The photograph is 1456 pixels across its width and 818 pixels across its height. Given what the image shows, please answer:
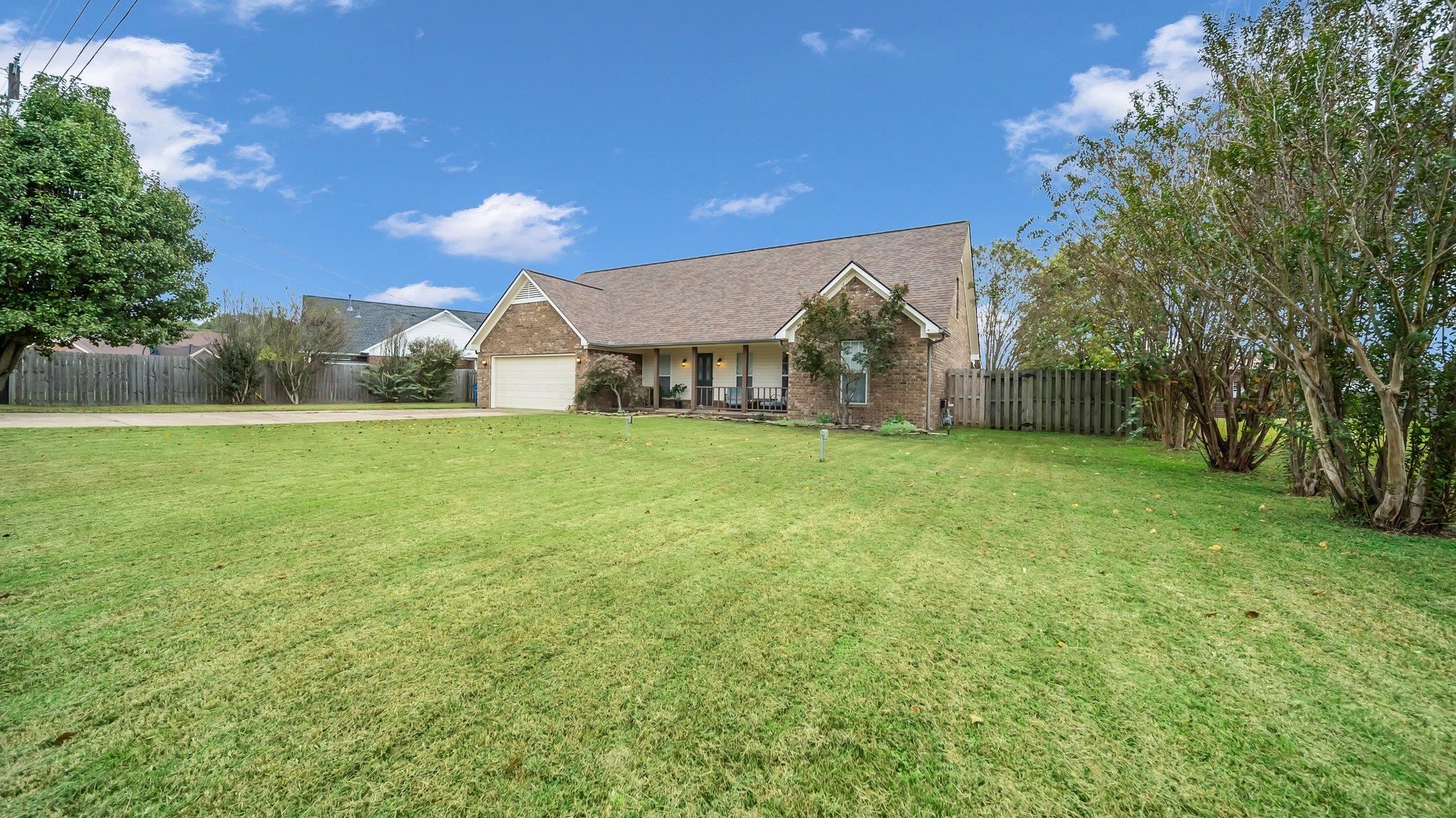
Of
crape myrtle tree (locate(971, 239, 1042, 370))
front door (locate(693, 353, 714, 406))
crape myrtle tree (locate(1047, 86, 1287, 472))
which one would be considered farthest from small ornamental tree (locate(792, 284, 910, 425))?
crape myrtle tree (locate(971, 239, 1042, 370))

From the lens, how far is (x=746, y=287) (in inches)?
A: 840

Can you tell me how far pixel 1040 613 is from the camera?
119 inches

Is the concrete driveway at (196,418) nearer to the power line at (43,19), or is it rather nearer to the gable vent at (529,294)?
the gable vent at (529,294)

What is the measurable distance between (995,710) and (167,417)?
1980cm

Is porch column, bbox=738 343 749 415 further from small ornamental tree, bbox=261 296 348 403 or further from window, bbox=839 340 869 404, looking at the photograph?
small ornamental tree, bbox=261 296 348 403

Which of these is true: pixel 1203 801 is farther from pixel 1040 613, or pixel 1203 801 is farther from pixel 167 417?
pixel 167 417

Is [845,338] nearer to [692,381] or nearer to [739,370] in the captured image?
[739,370]

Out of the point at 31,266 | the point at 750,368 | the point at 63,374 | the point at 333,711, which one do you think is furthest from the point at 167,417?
the point at 333,711

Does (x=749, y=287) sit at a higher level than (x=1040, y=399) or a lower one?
higher

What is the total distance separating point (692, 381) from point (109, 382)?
68.8ft

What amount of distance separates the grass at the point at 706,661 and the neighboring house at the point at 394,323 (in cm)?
3192

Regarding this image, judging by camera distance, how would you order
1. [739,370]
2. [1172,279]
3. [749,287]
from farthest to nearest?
[749,287], [739,370], [1172,279]

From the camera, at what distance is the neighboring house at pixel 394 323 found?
3350 cm

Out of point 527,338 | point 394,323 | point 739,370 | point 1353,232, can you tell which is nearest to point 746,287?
point 739,370
